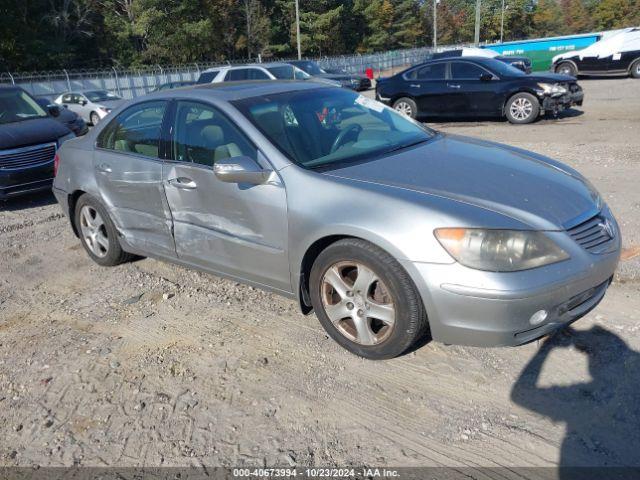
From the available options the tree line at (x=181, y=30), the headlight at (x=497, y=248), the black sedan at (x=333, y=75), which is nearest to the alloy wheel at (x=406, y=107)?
the black sedan at (x=333, y=75)

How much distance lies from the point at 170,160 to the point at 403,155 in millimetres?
1690

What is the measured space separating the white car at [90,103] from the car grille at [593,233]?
720 inches

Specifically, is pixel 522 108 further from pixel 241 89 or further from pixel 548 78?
pixel 241 89

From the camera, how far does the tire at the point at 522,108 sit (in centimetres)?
1204

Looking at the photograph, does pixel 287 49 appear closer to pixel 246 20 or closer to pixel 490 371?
pixel 246 20

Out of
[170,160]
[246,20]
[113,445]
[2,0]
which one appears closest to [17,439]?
[113,445]

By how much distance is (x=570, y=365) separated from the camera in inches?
122

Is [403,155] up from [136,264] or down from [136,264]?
up

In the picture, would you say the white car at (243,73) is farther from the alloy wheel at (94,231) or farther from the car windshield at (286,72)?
the alloy wheel at (94,231)

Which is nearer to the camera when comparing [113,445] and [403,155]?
[113,445]

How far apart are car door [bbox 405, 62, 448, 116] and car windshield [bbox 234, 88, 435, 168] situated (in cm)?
908

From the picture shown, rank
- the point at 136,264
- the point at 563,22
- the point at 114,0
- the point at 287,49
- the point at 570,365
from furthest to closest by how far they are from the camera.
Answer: the point at 563,22
the point at 287,49
the point at 114,0
the point at 136,264
the point at 570,365

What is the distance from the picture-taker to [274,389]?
314cm

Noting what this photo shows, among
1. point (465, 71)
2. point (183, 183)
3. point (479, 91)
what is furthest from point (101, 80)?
point (183, 183)
